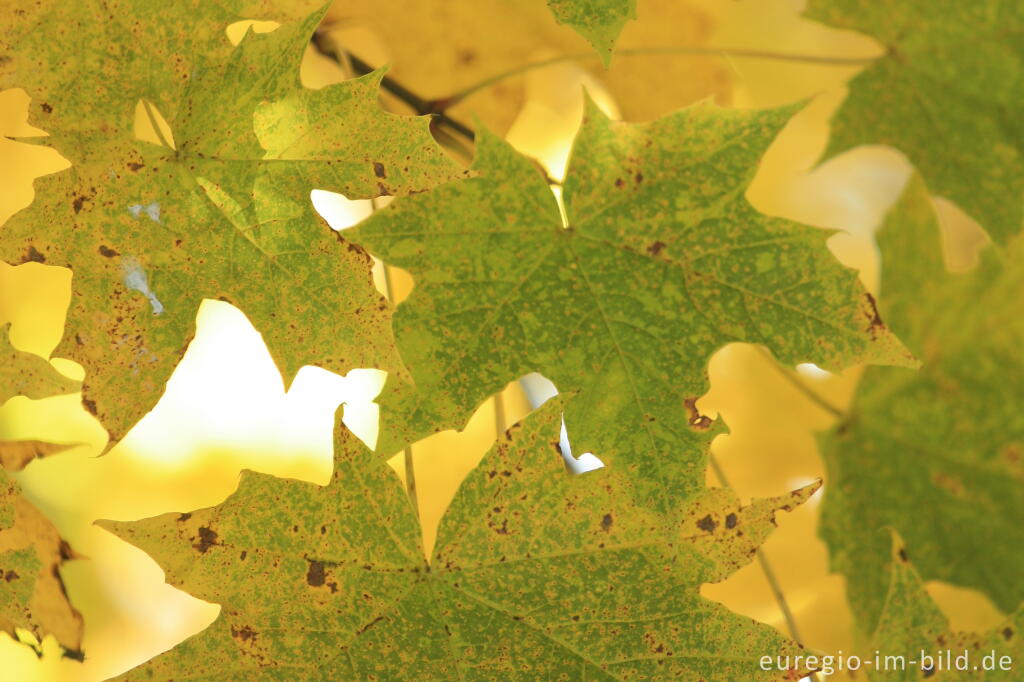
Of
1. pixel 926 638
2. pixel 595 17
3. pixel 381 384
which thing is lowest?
pixel 381 384

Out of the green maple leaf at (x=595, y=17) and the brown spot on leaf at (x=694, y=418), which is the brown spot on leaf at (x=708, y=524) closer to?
the brown spot on leaf at (x=694, y=418)

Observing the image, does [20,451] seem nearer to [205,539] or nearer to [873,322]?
[205,539]

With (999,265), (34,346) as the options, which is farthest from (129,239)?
(999,265)

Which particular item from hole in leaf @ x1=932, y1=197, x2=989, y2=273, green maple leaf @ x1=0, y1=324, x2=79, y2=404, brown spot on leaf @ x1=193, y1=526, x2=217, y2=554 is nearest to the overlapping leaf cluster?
green maple leaf @ x1=0, y1=324, x2=79, y2=404

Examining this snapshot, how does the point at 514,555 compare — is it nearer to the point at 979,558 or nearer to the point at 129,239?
the point at 129,239

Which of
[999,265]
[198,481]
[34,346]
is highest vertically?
[999,265]

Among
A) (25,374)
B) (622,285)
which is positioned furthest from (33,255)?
(622,285)
